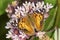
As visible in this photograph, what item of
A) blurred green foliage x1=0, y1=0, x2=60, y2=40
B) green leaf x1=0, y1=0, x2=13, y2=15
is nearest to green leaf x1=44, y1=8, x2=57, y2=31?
blurred green foliage x1=0, y1=0, x2=60, y2=40

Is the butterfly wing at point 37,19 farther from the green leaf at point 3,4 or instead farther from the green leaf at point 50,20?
the green leaf at point 3,4

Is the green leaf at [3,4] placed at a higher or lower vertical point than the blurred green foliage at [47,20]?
higher

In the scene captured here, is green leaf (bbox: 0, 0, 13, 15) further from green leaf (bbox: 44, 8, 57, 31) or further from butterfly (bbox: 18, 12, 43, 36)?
green leaf (bbox: 44, 8, 57, 31)

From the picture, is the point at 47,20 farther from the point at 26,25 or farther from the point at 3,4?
the point at 3,4

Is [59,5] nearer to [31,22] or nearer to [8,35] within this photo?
[31,22]

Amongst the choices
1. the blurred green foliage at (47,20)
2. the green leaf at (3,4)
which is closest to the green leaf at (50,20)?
the blurred green foliage at (47,20)

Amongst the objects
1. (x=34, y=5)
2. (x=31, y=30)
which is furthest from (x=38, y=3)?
(x=31, y=30)

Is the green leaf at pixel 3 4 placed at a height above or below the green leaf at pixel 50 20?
above

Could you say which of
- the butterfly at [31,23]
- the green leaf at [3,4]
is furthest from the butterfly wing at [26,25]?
the green leaf at [3,4]

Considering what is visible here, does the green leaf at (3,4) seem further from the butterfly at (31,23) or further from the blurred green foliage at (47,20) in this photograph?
the butterfly at (31,23)
